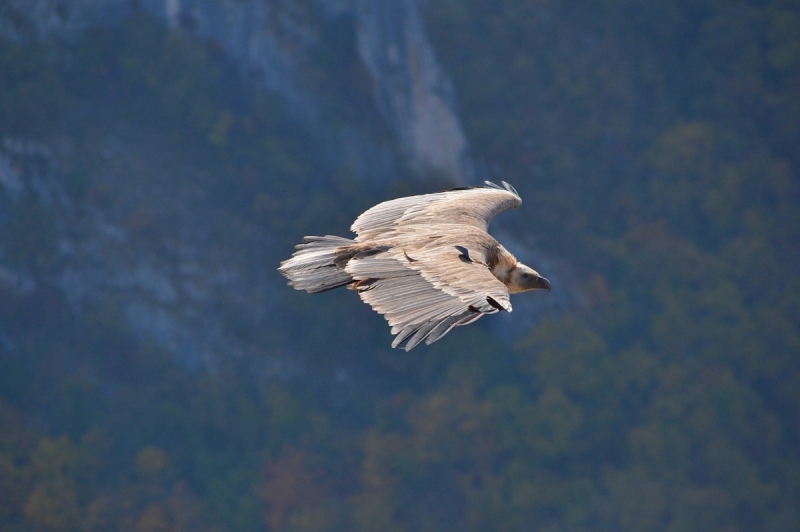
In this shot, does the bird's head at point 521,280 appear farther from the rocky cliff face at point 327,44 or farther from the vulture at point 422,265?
the rocky cliff face at point 327,44

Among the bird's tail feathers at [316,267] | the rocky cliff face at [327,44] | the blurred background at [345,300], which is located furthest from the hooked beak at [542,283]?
the rocky cliff face at [327,44]

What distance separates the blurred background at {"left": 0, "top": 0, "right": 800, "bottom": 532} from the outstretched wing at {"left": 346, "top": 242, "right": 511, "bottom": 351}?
37.6 meters

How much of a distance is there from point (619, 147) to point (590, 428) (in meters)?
14.6

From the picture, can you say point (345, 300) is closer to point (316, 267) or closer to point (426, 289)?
point (316, 267)

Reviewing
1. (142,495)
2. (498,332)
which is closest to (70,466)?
(142,495)

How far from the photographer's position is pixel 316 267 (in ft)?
33.0

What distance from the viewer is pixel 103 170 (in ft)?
161

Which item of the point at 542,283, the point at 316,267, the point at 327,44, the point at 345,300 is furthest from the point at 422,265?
the point at 327,44

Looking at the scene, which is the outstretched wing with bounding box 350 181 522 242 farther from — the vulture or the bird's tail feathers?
the bird's tail feathers

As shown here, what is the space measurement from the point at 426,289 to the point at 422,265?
1.83ft

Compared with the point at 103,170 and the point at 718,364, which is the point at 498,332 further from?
the point at 103,170

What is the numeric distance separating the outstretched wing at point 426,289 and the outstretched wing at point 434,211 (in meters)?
1.07

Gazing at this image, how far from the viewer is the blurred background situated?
47906mm

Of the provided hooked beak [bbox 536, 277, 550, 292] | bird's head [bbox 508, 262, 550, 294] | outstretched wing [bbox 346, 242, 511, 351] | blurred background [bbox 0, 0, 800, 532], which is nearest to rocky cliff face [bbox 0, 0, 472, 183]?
blurred background [bbox 0, 0, 800, 532]
